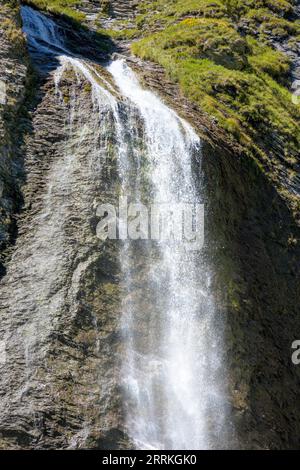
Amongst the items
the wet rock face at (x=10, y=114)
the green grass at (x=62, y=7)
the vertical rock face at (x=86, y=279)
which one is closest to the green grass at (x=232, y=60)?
the vertical rock face at (x=86, y=279)

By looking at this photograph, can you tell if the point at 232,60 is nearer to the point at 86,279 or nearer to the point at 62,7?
the point at 62,7

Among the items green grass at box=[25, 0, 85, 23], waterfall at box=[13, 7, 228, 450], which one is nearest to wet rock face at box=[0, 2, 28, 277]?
waterfall at box=[13, 7, 228, 450]

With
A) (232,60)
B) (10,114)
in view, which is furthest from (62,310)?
(232,60)

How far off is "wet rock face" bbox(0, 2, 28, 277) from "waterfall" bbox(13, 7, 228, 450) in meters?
0.78

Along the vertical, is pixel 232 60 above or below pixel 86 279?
above

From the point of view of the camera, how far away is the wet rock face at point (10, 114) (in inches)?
511

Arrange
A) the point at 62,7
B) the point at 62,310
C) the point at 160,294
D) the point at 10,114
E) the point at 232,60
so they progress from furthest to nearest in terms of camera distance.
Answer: the point at 62,7 < the point at 232,60 < the point at 10,114 < the point at 160,294 < the point at 62,310

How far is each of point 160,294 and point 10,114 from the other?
6.28 meters

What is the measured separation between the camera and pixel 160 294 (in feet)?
41.0

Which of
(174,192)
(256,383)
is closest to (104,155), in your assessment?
(174,192)

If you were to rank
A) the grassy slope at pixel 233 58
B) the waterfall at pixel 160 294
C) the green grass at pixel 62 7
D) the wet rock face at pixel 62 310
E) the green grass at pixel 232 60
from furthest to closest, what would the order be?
the green grass at pixel 62 7
the green grass at pixel 232 60
the grassy slope at pixel 233 58
the waterfall at pixel 160 294
the wet rock face at pixel 62 310

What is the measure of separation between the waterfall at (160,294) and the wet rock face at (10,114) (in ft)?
2.55

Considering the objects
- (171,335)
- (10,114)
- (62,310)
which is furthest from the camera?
(10,114)

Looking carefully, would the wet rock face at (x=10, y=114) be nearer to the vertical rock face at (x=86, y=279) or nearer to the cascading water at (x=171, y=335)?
the vertical rock face at (x=86, y=279)
